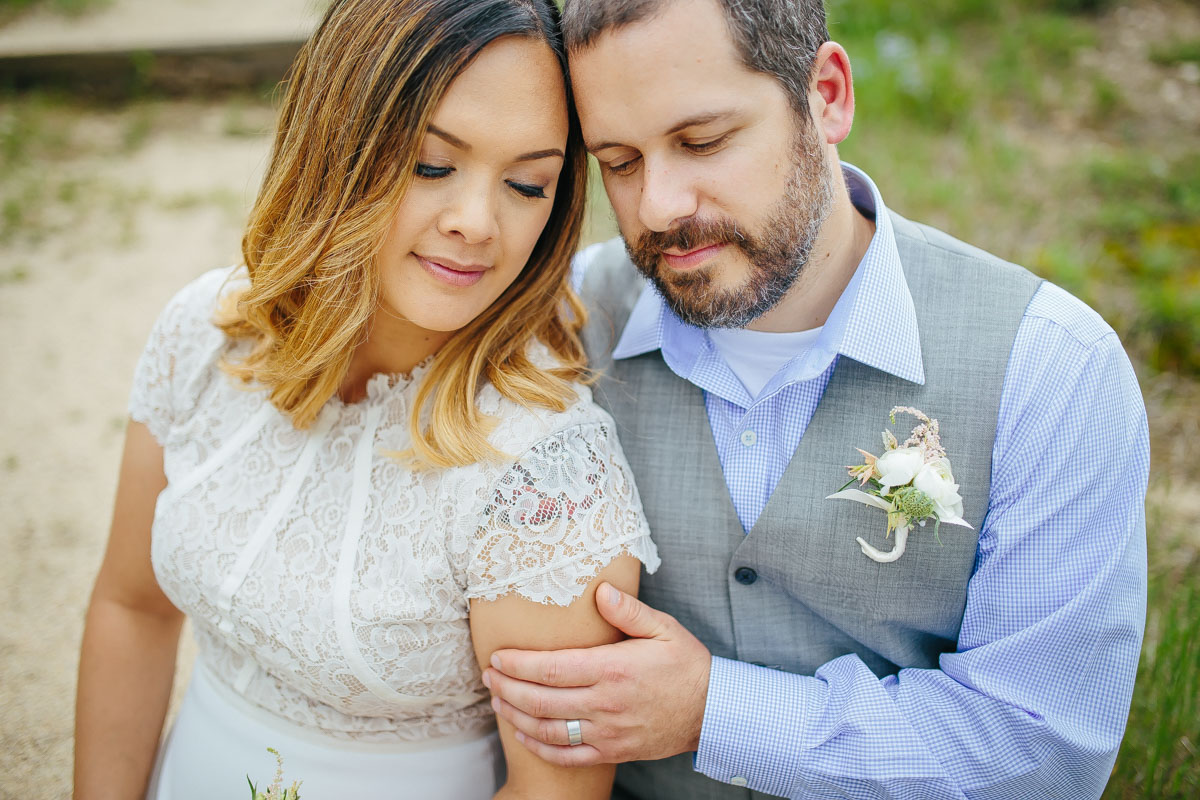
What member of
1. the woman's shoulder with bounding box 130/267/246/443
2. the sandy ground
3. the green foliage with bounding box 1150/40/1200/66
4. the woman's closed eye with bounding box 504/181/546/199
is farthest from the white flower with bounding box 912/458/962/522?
the green foliage with bounding box 1150/40/1200/66

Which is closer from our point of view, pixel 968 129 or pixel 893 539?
pixel 893 539

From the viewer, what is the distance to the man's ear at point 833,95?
1940 millimetres

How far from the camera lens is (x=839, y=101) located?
1992 millimetres

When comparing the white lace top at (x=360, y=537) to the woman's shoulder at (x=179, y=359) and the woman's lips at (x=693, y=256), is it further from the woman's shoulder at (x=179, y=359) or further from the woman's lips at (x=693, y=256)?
the woman's lips at (x=693, y=256)

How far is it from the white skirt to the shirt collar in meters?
0.95

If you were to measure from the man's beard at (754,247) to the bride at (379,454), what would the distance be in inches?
9.4

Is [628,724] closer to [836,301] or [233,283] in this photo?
[836,301]

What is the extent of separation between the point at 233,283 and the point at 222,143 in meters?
4.48

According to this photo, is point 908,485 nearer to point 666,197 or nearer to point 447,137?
point 666,197

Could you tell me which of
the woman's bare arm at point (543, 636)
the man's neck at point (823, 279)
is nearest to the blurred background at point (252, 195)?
the man's neck at point (823, 279)

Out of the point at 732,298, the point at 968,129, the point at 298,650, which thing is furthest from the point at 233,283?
the point at 968,129

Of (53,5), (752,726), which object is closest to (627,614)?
(752,726)

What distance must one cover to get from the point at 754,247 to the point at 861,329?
268mm

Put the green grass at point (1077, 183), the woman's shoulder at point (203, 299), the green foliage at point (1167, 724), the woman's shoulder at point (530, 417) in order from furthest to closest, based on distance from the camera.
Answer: the green grass at point (1077, 183)
the green foliage at point (1167, 724)
the woman's shoulder at point (203, 299)
the woman's shoulder at point (530, 417)
